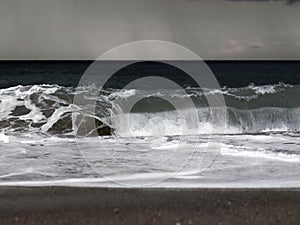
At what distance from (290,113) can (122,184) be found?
10.5 m

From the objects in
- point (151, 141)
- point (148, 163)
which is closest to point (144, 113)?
point (151, 141)

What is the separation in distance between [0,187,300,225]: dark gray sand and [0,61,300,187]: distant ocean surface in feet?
1.51

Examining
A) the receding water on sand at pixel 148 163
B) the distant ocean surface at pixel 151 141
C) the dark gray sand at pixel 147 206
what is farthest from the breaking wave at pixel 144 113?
the dark gray sand at pixel 147 206

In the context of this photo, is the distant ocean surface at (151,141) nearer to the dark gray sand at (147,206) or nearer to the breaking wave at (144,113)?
the breaking wave at (144,113)

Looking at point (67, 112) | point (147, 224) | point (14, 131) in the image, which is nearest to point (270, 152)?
point (147, 224)

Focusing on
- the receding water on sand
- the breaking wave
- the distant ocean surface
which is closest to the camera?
the receding water on sand

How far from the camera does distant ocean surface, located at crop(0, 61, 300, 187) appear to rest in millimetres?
5141

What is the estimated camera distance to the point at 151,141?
27.5 ft

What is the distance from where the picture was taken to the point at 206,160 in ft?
20.4

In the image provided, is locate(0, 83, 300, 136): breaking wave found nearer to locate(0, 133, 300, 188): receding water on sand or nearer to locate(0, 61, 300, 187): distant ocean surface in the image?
locate(0, 61, 300, 187): distant ocean surface

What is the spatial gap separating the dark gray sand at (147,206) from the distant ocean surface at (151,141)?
46 cm

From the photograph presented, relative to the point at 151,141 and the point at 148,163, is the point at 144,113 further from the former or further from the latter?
the point at 148,163

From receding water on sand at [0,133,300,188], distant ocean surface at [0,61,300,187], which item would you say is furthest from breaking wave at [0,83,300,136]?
receding water on sand at [0,133,300,188]

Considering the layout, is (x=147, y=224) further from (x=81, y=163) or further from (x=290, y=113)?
(x=290, y=113)
